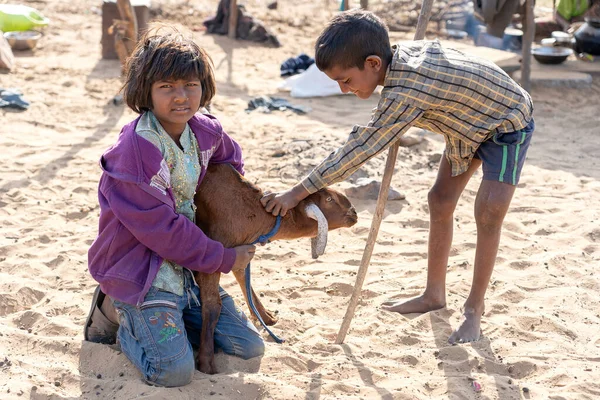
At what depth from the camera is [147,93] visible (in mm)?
3180

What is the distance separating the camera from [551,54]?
32.1 ft

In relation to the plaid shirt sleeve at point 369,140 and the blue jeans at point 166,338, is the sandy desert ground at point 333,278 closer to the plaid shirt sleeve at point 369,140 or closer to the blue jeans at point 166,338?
the blue jeans at point 166,338

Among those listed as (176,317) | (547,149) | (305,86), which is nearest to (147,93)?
(176,317)

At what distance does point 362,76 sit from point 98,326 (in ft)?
5.79

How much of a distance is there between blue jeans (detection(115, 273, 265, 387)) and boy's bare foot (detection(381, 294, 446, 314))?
3.10ft

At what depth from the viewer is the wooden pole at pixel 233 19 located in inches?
442

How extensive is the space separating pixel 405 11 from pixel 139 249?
34.7 ft

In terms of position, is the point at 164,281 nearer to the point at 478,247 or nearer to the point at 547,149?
the point at 478,247

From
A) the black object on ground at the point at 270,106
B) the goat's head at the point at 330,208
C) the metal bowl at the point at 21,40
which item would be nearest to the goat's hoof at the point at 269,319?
the goat's head at the point at 330,208

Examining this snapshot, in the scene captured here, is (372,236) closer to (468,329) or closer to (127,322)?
(468,329)

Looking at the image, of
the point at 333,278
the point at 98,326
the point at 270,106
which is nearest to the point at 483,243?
the point at 333,278

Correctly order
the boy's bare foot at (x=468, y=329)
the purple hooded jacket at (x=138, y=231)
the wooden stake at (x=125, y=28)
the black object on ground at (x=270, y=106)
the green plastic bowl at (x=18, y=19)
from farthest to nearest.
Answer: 1. the green plastic bowl at (x=18, y=19)
2. the wooden stake at (x=125, y=28)
3. the black object on ground at (x=270, y=106)
4. the boy's bare foot at (x=468, y=329)
5. the purple hooded jacket at (x=138, y=231)

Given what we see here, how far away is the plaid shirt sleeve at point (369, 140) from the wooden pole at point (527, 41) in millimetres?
5808

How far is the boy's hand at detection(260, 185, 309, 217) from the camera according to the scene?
346cm
